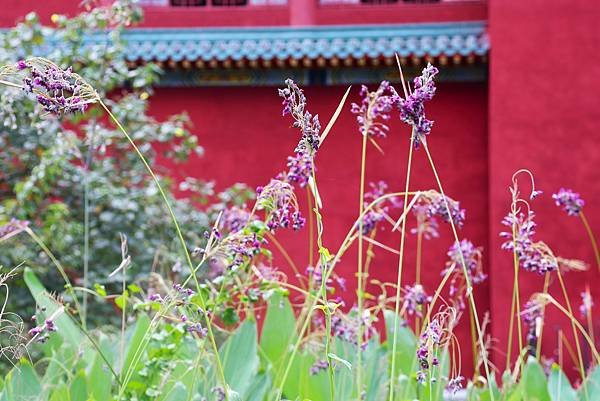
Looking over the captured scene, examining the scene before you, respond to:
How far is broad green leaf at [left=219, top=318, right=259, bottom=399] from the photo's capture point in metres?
2.12

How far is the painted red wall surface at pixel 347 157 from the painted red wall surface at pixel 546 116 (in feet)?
1.22

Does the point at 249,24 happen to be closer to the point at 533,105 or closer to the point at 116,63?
the point at 533,105

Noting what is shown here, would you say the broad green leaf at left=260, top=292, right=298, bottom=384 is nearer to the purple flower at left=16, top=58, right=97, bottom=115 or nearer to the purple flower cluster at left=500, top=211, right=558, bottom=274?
the purple flower cluster at left=500, top=211, right=558, bottom=274

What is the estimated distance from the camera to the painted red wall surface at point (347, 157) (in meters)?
8.38

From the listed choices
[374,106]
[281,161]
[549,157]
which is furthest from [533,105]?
[374,106]

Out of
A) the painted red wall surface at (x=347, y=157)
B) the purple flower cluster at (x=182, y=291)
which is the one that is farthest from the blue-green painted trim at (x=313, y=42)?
the purple flower cluster at (x=182, y=291)

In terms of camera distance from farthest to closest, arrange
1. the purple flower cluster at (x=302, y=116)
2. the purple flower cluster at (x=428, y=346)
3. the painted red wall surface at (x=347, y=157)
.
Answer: the painted red wall surface at (x=347, y=157) < the purple flower cluster at (x=428, y=346) < the purple flower cluster at (x=302, y=116)

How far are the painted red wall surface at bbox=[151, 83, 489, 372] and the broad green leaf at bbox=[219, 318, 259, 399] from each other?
6046mm

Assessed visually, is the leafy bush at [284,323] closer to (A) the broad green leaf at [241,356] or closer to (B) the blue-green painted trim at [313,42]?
(A) the broad green leaf at [241,356]

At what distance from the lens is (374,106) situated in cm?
184

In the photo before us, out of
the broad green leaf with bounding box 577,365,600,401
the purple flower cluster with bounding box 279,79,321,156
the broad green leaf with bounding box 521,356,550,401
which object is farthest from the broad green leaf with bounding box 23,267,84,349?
the purple flower cluster with bounding box 279,79,321,156

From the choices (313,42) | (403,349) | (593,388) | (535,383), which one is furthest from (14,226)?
(313,42)

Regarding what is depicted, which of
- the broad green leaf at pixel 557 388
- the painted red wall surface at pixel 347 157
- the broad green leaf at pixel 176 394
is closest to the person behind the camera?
the broad green leaf at pixel 176 394

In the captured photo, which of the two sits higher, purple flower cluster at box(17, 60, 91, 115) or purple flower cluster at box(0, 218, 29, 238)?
purple flower cluster at box(17, 60, 91, 115)
